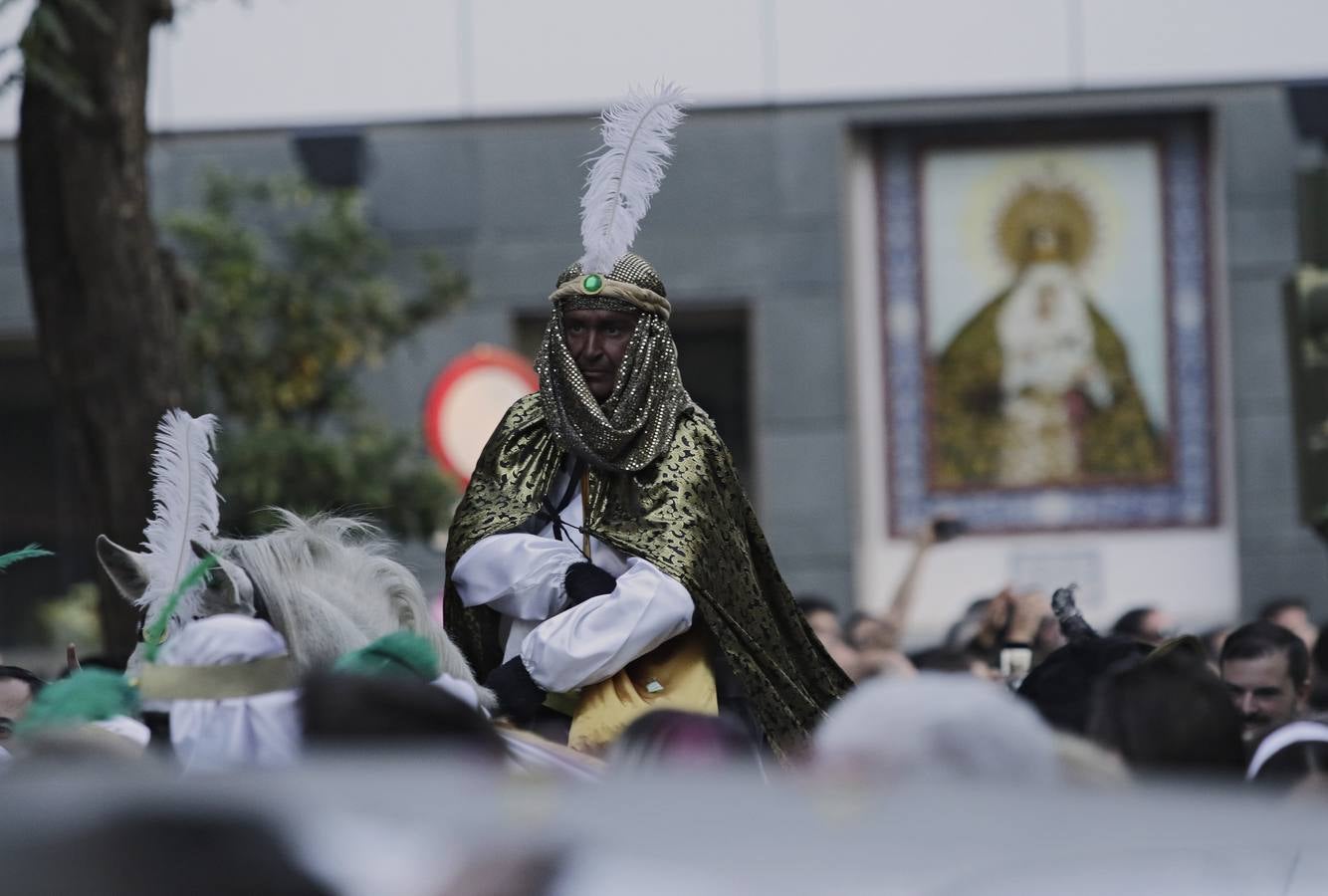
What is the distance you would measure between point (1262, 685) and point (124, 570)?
10.9ft

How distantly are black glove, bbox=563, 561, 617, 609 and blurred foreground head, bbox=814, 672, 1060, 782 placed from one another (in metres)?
1.98

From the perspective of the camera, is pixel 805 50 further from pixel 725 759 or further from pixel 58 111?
pixel 725 759

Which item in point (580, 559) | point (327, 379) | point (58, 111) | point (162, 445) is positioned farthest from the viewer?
point (327, 379)

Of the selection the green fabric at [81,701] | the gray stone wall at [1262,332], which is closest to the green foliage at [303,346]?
the gray stone wall at [1262,332]

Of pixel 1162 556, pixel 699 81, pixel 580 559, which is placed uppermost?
pixel 699 81

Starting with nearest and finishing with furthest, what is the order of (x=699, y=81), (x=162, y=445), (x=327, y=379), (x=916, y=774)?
(x=916, y=774)
(x=162, y=445)
(x=327, y=379)
(x=699, y=81)

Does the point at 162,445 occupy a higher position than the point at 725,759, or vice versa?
the point at 162,445

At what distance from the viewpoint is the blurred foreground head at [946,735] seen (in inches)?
97.5

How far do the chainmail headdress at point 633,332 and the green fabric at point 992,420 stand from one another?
951cm

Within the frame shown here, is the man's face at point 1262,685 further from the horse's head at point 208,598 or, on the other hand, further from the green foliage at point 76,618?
the green foliage at point 76,618

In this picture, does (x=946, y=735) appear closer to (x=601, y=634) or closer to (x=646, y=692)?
(x=601, y=634)

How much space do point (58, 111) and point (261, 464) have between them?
391 cm

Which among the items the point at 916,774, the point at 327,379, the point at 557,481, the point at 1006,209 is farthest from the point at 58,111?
the point at 1006,209

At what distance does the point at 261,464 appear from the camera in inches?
436
